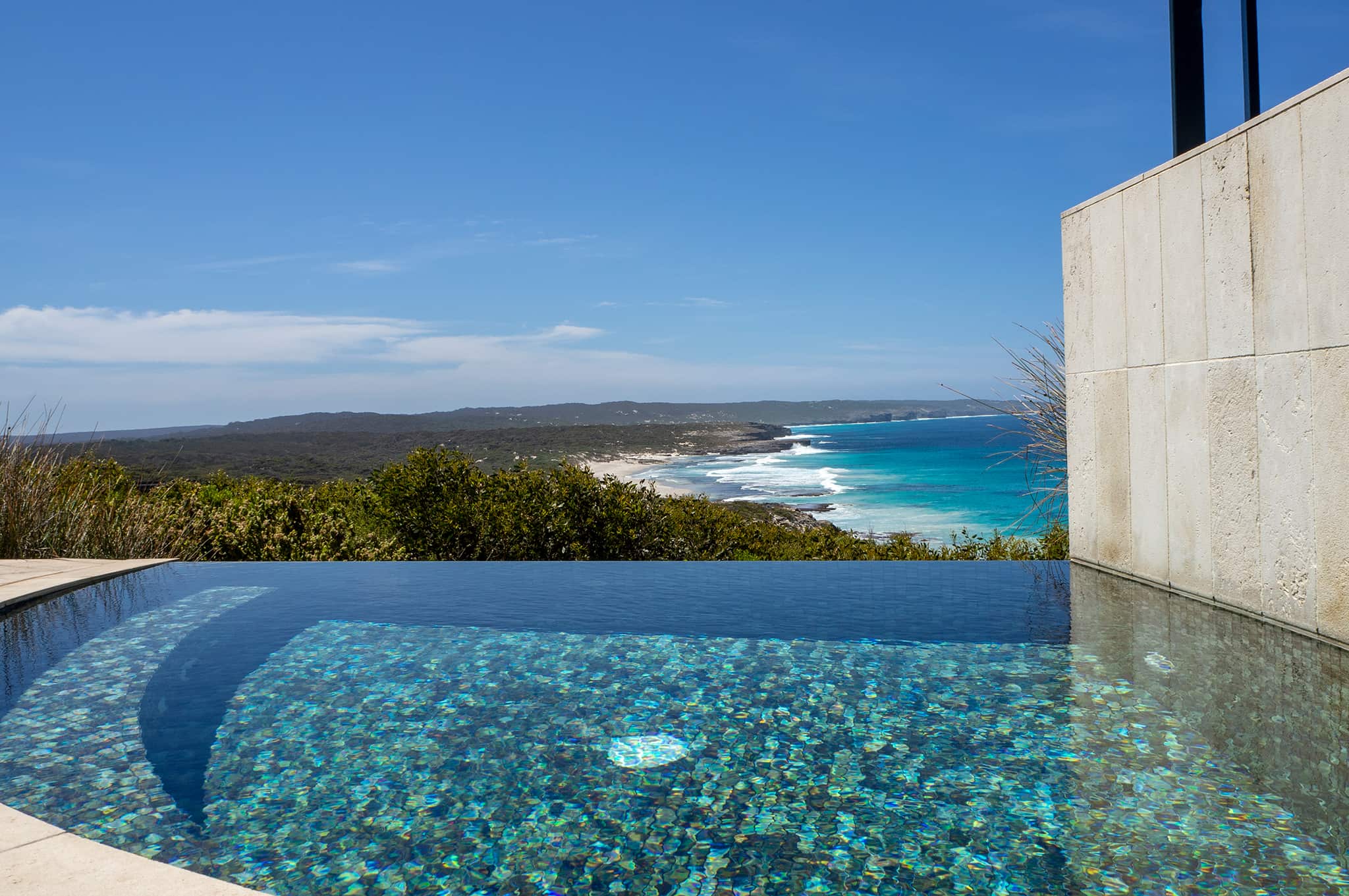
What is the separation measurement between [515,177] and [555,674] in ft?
50.4

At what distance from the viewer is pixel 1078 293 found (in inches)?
244

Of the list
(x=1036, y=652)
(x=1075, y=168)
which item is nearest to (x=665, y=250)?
(x=1075, y=168)

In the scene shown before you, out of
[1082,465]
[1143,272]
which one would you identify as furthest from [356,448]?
[1143,272]

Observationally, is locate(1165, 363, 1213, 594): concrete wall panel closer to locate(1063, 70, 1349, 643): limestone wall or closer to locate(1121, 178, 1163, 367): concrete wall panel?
locate(1063, 70, 1349, 643): limestone wall

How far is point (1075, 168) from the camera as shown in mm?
19359

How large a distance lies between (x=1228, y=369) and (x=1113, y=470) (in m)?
1.32

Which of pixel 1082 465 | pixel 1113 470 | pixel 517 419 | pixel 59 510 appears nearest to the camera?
pixel 1113 470

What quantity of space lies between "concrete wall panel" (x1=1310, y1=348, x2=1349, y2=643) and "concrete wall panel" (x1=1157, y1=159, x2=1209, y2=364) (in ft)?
3.01

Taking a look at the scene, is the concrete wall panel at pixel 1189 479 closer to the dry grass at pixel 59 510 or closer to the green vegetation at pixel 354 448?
the green vegetation at pixel 354 448

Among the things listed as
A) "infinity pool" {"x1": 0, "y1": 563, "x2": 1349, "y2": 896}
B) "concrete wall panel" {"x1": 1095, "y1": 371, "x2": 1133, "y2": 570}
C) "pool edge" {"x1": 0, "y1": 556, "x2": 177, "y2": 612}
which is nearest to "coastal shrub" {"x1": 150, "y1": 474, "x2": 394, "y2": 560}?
"pool edge" {"x1": 0, "y1": 556, "x2": 177, "y2": 612}

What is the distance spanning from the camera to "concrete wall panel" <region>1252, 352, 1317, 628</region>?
13.2ft

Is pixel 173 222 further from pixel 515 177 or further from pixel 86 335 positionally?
pixel 515 177

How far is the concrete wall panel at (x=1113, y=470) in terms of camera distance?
561cm

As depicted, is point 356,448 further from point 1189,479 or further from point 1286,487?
point 1286,487
